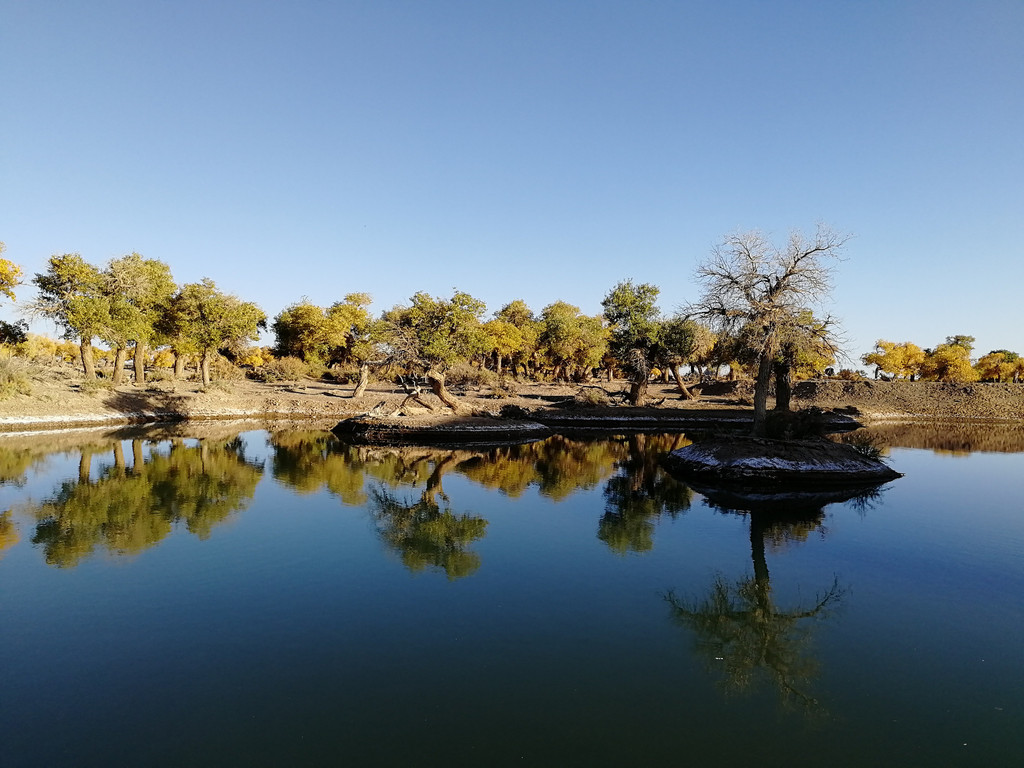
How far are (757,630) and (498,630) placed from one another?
14.9 ft

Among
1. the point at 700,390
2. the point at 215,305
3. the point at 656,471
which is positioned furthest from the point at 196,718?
the point at 700,390

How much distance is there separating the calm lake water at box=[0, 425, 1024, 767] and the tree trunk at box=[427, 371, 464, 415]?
63.0 feet

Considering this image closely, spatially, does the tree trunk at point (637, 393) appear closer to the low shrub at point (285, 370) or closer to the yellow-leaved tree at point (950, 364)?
the low shrub at point (285, 370)

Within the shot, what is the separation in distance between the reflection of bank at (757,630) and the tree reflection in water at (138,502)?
12505mm

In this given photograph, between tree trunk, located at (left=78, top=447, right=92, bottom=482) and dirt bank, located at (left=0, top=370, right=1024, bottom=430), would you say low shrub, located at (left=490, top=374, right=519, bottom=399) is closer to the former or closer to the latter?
dirt bank, located at (left=0, top=370, right=1024, bottom=430)

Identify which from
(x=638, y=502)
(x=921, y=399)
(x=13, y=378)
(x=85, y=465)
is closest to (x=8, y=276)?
(x=13, y=378)

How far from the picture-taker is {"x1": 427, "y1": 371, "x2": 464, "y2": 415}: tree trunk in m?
38.4

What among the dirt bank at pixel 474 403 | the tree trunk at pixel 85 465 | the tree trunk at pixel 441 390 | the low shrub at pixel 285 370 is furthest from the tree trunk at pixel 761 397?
the low shrub at pixel 285 370

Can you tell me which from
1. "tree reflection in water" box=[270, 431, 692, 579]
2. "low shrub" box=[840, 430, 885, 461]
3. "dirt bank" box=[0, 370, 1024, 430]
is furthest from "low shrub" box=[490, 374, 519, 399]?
"low shrub" box=[840, 430, 885, 461]

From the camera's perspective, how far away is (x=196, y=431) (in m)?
37.2

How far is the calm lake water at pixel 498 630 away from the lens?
6.60 metres

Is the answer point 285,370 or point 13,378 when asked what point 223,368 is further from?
point 13,378

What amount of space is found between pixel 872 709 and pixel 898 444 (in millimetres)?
37537

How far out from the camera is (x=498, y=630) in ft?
31.0
